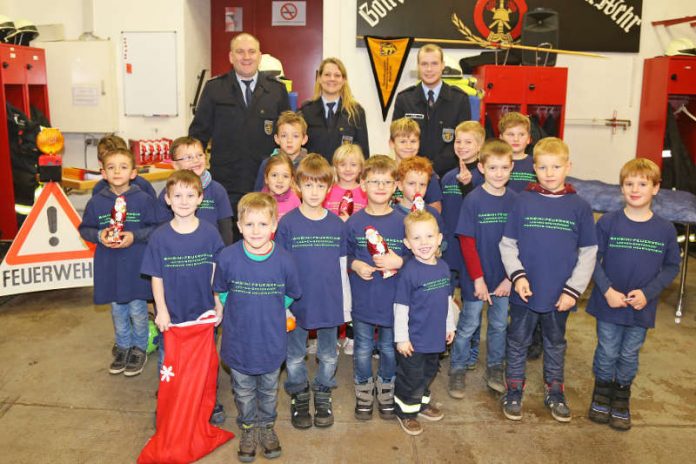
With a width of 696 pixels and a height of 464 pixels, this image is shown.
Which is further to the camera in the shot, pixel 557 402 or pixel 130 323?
pixel 130 323

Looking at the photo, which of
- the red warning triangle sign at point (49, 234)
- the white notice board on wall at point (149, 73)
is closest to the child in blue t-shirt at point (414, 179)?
the red warning triangle sign at point (49, 234)

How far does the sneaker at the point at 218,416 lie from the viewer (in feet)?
10.8

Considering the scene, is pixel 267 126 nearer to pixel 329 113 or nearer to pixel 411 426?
pixel 329 113

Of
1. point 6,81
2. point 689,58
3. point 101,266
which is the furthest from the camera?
point 689,58

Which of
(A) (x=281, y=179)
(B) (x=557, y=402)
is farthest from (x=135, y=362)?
(B) (x=557, y=402)

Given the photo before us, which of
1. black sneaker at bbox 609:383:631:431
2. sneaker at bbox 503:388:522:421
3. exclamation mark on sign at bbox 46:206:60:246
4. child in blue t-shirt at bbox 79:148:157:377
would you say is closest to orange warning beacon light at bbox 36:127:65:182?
exclamation mark on sign at bbox 46:206:60:246

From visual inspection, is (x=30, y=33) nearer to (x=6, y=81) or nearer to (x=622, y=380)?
(x=6, y=81)

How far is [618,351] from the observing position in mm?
3332

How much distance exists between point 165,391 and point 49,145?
2.82m

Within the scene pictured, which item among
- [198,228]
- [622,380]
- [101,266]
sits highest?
[198,228]

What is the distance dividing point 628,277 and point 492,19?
4.93m

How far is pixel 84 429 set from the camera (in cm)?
323

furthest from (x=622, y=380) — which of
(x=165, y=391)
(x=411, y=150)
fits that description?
(x=165, y=391)

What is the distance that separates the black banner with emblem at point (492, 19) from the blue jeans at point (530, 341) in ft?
15.6
